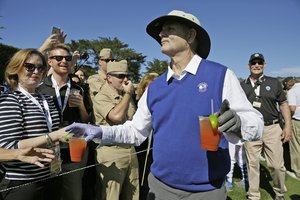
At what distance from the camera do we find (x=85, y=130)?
7.13 ft

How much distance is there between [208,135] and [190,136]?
25 cm

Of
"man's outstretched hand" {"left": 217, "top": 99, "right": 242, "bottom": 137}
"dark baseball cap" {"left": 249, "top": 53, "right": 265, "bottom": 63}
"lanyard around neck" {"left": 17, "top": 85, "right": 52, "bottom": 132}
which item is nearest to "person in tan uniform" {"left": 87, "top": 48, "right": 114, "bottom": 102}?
"lanyard around neck" {"left": 17, "top": 85, "right": 52, "bottom": 132}

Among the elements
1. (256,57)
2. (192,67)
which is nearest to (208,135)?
(192,67)

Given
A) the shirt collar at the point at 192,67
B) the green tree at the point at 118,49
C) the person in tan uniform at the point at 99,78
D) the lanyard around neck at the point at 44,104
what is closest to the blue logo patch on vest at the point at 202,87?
the shirt collar at the point at 192,67

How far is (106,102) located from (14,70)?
1.20 metres

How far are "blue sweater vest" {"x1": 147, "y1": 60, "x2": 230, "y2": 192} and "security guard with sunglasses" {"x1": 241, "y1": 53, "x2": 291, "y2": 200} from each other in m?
3.17

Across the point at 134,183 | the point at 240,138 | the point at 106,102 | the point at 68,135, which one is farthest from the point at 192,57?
the point at 134,183

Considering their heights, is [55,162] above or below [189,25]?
below

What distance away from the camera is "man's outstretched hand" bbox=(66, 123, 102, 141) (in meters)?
2.15

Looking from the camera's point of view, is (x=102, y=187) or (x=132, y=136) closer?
(x=132, y=136)

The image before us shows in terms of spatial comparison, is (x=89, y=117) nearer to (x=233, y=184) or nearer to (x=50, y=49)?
(x=50, y=49)

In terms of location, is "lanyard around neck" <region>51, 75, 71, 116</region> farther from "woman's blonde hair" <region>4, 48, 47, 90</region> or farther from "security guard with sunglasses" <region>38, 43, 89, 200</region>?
"woman's blonde hair" <region>4, 48, 47, 90</region>

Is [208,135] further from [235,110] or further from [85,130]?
[85,130]

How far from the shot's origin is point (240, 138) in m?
1.90
